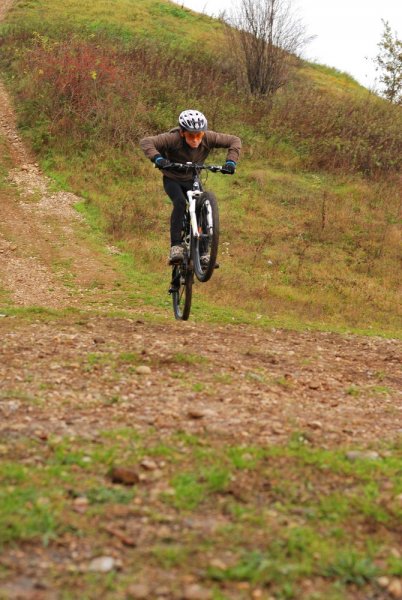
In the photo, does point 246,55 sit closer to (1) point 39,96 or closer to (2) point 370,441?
(1) point 39,96

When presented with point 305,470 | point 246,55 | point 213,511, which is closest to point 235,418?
point 305,470

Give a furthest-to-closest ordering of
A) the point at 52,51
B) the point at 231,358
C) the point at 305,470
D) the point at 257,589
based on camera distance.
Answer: the point at 52,51 → the point at 231,358 → the point at 305,470 → the point at 257,589

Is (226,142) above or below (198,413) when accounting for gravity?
above

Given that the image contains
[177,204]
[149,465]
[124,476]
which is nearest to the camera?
[124,476]

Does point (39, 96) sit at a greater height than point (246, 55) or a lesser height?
lesser

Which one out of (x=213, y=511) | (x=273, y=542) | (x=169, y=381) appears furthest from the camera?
(x=169, y=381)

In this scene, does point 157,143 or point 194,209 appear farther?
point 157,143

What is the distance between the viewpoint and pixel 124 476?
12.5 ft

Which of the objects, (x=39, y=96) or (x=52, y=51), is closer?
(x=39, y=96)

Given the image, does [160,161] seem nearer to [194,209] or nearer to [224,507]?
[194,209]

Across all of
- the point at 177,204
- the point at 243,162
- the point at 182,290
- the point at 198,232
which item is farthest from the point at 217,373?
the point at 243,162

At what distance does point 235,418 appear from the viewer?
16.3 feet

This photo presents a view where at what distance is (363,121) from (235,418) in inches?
764

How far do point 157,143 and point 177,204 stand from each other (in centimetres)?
79
